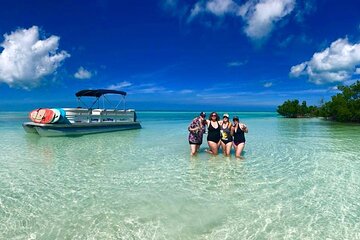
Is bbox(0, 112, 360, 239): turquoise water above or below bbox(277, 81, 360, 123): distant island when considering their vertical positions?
below

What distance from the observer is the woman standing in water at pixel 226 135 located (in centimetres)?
915

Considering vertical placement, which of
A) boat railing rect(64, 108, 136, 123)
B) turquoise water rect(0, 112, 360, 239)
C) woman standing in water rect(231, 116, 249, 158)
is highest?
boat railing rect(64, 108, 136, 123)

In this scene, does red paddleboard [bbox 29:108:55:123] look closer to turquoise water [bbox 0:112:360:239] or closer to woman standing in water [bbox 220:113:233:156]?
turquoise water [bbox 0:112:360:239]

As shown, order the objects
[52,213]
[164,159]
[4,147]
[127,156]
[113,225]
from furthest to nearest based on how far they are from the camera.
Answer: [4,147] → [127,156] → [164,159] → [52,213] → [113,225]

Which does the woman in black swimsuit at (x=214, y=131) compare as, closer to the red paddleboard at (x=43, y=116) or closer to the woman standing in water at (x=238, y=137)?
the woman standing in water at (x=238, y=137)

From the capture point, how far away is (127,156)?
32.1 ft

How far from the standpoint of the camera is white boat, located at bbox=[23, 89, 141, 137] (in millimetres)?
15383

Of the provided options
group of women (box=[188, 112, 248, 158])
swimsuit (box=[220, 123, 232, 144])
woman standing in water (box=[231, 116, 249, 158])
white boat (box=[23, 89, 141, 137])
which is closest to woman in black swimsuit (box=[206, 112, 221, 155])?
group of women (box=[188, 112, 248, 158])

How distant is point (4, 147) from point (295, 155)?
11693 mm

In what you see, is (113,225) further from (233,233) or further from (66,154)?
(66,154)

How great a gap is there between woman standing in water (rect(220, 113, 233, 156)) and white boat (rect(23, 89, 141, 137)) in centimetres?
1007

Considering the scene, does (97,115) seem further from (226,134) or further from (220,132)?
(226,134)

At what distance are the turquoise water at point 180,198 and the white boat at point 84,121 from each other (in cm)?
649

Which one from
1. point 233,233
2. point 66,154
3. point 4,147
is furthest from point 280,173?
point 4,147
